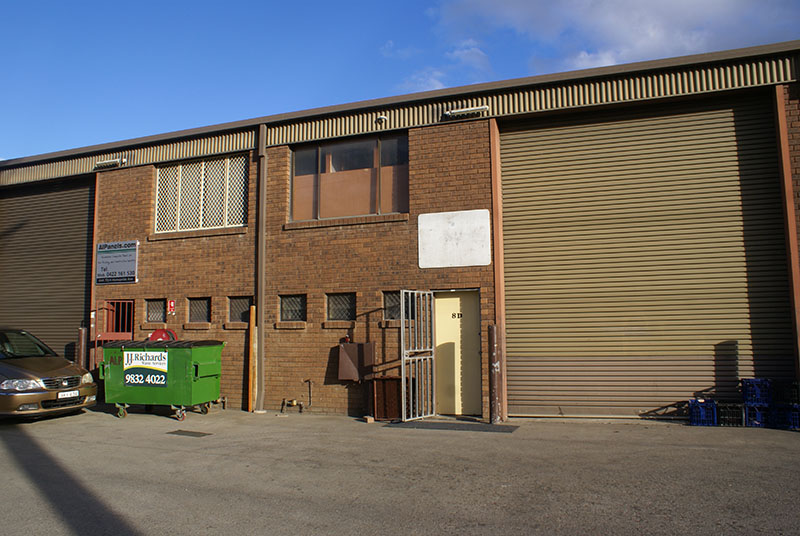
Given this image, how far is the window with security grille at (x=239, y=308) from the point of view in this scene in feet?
42.5

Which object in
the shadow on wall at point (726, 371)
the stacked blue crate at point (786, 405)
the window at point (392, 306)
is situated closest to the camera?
the stacked blue crate at point (786, 405)

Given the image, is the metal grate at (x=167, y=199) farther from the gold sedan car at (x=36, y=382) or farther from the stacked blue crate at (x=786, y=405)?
the stacked blue crate at (x=786, y=405)

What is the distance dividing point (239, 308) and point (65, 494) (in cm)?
704

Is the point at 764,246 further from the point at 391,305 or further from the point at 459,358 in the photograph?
the point at 391,305

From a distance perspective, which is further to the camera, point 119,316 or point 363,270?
point 119,316

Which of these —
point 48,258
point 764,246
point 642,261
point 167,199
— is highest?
point 167,199

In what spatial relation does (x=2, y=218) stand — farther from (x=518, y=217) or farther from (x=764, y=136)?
(x=764, y=136)

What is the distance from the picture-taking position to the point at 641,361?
10664 millimetres

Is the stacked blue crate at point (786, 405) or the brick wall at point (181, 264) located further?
the brick wall at point (181, 264)

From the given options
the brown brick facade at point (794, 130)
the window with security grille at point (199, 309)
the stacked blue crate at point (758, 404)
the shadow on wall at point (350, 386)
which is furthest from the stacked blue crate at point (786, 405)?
the window with security grille at point (199, 309)

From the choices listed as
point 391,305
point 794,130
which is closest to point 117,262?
point 391,305

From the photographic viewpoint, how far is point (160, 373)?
11.1 meters

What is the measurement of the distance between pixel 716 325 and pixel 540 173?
13.7 ft

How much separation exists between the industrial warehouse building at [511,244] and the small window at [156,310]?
7 cm
